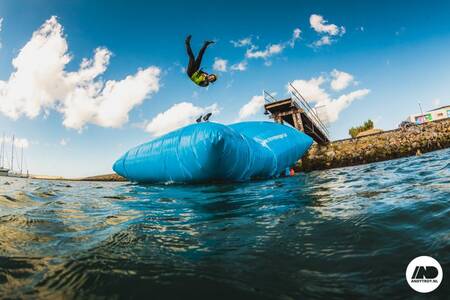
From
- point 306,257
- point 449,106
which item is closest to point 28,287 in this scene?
point 306,257

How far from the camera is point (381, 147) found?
14938mm

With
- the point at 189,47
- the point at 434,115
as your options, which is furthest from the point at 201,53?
the point at 434,115

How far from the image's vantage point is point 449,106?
45.2 metres

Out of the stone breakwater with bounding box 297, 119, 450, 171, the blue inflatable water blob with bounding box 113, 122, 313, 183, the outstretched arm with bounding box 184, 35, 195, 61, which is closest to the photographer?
the outstretched arm with bounding box 184, 35, 195, 61

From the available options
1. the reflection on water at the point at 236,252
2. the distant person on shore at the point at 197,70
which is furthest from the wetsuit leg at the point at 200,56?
the reflection on water at the point at 236,252

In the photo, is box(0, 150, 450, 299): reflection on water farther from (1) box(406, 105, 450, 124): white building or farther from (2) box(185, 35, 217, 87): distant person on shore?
(1) box(406, 105, 450, 124): white building

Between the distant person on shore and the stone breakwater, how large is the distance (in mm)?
10088

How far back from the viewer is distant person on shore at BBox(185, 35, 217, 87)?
5828mm

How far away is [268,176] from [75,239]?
6.56 m

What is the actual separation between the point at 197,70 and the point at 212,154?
211cm

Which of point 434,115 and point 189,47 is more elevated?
point 434,115

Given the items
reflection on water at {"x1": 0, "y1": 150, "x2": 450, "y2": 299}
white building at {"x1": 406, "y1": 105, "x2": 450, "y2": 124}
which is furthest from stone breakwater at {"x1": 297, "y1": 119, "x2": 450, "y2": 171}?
white building at {"x1": 406, "y1": 105, "x2": 450, "y2": 124}

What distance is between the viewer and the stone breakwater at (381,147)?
14133mm

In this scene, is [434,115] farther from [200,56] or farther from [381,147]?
[200,56]
